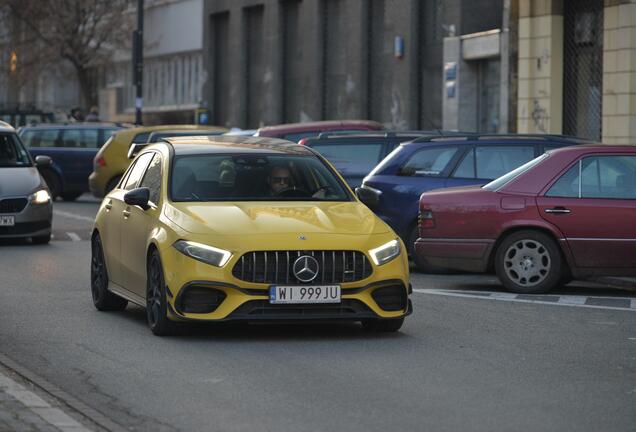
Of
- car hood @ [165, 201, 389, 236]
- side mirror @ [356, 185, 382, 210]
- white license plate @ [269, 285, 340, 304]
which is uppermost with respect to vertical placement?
side mirror @ [356, 185, 382, 210]

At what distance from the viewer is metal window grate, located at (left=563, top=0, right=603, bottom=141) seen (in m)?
31.4

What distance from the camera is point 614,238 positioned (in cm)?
1558

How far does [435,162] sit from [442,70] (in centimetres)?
2065

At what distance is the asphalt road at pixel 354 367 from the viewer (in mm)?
8680

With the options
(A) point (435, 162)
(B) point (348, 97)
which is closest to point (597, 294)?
(A) point (435, 162)

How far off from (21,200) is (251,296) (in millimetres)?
11364

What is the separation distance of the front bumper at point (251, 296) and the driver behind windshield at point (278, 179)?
129cm

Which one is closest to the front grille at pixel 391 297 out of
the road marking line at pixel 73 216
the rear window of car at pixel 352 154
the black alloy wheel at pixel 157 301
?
the black alloy wheel at pixel 157 301

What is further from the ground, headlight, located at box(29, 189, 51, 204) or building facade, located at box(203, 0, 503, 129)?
building facade, located at box(203, 0, 503, 129)

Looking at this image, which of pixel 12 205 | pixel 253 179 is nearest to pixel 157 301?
pixel 253 179

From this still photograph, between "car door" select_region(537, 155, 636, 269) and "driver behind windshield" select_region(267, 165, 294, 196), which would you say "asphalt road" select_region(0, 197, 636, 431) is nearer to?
"car door" select_region(537, 155, 636, 269)

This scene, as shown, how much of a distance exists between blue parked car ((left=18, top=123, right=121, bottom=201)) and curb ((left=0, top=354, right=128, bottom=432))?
2508 centimetres

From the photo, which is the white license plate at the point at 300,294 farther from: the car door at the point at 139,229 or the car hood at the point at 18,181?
the car hood at the point at 18,181

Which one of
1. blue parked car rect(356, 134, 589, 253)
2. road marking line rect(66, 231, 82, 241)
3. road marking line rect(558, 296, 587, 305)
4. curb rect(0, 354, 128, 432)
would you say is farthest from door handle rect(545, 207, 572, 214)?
road marking line rect(66, 231, 82, 241)
